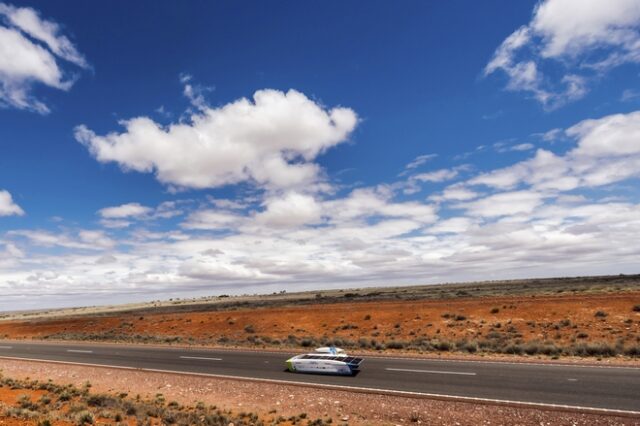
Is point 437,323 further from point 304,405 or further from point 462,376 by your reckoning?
point 304,405

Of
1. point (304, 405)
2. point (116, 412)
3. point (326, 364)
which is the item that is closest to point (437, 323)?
point (326, 364)

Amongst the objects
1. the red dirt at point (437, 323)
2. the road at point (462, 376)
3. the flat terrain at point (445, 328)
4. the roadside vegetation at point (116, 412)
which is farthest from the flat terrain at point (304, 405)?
the red dirt at point (437, 323)

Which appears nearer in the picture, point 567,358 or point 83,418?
point 83,418

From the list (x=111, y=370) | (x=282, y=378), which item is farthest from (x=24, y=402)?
(x=282, y=378)

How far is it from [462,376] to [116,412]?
16575 mm

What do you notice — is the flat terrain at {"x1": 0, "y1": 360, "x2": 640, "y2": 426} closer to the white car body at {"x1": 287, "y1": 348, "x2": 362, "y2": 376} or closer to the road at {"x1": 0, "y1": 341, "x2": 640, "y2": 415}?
the road at {"x1": 0, "y1": 341, "x2": 640, "y2": 415}

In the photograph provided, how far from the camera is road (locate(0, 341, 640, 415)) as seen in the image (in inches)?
653

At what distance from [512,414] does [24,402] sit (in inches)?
869

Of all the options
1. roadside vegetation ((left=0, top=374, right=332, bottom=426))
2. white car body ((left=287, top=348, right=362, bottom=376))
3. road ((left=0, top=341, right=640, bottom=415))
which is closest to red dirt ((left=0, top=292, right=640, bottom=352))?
road ((left=0, top=341, right=640, bottom=415))

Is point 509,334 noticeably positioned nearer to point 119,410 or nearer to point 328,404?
point 328,404

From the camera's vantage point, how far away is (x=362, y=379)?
69.8ft

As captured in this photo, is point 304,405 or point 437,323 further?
point 437,323

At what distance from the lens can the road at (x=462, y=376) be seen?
16578 millimetres

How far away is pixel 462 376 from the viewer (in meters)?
20.6
